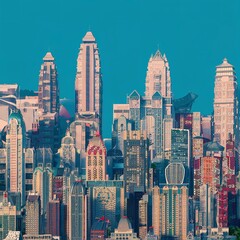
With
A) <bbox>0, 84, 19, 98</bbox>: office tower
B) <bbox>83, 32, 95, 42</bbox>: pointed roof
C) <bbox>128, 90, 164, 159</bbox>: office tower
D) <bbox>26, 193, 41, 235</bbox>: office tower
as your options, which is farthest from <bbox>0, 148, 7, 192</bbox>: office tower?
<bbox>83, 32, 95, 42</bbox>: pointed roof

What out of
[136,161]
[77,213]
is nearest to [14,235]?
[77,213]

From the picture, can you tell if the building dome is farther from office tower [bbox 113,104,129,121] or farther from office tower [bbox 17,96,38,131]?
office tower [bbox 113,104,129,121]

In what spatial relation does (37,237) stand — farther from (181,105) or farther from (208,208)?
(181,105)

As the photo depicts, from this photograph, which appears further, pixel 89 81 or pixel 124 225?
pixel 89 81

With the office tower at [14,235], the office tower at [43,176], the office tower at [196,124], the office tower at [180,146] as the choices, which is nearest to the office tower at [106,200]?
the office tower at [43,176]

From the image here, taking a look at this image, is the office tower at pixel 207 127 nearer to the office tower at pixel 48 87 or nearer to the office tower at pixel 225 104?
the office tower at pixel 225 104

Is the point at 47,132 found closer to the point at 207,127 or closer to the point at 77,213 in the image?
the point at 207,127
